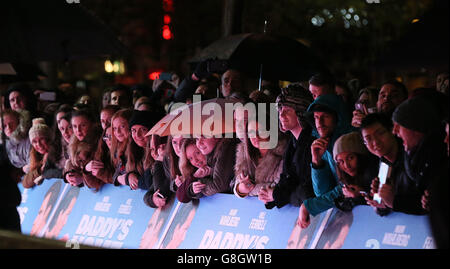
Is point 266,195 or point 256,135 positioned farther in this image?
point 256,135

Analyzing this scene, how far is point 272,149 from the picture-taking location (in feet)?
27.1

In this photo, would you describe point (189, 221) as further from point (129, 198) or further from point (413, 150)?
point (413, 150)

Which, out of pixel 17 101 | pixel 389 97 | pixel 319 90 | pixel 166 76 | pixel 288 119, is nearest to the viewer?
pixel 288 119

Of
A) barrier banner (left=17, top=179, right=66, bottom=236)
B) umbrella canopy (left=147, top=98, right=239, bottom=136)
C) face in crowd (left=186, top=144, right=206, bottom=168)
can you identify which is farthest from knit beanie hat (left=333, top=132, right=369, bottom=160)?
barrier banner (left=17, top=179, right=66, bottom=236)

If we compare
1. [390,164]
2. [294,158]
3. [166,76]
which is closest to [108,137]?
[166,76]

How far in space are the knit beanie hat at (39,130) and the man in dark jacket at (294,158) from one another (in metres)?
5.01

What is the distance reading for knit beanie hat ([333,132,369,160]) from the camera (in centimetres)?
704

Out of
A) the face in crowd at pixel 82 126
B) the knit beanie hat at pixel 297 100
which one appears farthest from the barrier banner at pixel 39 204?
the knit beanie hat at pixel 297 100

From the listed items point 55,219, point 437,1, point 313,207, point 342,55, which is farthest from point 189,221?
point 342,55

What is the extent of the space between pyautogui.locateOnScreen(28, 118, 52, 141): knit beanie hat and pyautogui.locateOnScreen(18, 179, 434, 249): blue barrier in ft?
2.38

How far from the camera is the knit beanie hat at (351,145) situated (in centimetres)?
704

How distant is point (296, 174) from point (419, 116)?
1735 mm

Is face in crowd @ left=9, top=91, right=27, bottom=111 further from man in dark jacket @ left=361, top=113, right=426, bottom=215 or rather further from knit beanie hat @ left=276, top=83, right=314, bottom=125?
man in dark jacket @ left=361, top=113, right=426, bottom=215

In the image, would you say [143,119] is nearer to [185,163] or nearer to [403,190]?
[185,163]
